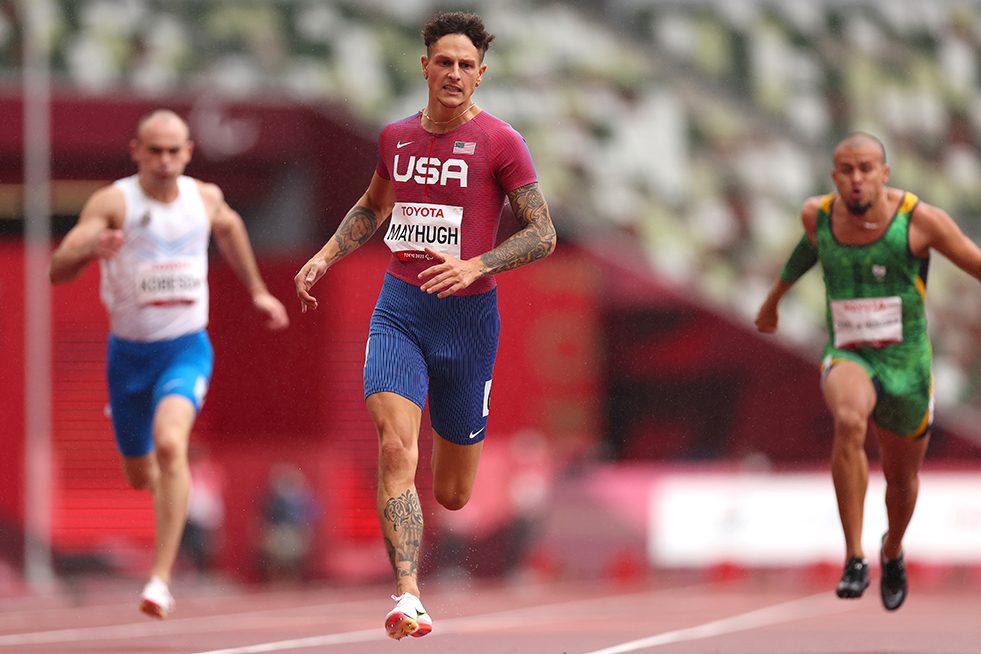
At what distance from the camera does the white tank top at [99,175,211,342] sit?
10.4m

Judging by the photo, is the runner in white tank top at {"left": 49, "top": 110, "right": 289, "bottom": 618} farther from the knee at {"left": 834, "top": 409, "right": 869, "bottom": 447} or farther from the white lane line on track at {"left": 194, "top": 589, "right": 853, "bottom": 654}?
the knee at {"left": 834, "top": 409, "right": 869, "bottom": 447}

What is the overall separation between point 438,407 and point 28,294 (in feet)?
52.2

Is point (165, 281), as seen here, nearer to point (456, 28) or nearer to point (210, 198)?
point (210, 198)

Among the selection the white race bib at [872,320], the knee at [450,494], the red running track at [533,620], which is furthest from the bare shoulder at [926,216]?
the knee at [450,494]

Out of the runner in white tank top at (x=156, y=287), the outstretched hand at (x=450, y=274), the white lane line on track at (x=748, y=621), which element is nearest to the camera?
the outstretched hand at (x=450, y=274)

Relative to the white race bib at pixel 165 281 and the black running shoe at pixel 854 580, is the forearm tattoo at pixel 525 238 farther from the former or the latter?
the white race bib at pixel 165 281

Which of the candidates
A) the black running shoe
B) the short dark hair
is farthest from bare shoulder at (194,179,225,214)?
the black running shoe

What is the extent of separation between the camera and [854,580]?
9188 mm

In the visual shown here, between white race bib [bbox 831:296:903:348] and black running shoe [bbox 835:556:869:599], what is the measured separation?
1273 mm

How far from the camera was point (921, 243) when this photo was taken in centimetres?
977

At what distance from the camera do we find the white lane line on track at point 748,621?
994 cm

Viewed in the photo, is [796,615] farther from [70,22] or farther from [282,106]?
[70,22]

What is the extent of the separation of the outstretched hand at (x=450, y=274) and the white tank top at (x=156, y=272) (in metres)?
3.17

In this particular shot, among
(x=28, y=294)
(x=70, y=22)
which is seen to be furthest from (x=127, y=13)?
(x=28, y=294)
